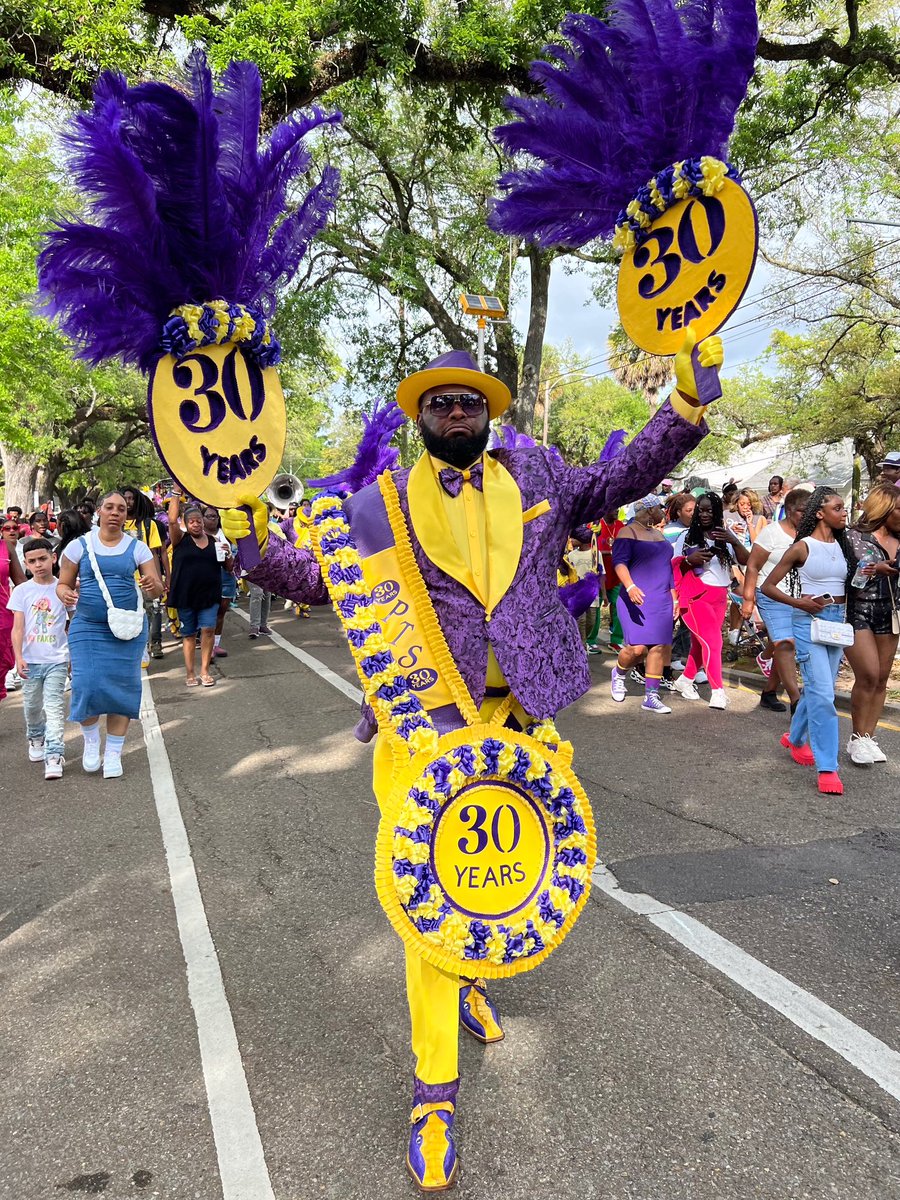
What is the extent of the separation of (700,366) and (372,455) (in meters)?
1.39

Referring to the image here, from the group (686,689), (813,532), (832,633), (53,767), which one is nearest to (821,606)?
(832,633)

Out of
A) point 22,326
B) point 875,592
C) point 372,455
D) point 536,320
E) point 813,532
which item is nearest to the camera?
point 372,455

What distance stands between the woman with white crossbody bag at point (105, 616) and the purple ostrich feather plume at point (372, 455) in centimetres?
282

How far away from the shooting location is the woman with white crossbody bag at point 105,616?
18.2 ft

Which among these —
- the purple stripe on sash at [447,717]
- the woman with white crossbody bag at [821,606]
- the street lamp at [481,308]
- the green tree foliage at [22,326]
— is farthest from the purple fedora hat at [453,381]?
the street lamp at [481,308]

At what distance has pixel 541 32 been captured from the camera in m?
10.2

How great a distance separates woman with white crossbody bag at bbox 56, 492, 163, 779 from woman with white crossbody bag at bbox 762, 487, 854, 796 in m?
4.23

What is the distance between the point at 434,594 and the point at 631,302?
3.80ft

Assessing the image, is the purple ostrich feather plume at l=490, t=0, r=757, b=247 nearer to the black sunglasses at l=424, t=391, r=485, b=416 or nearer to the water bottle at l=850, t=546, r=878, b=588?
the black sunglasses at l=424, t=391, r=485, b=416

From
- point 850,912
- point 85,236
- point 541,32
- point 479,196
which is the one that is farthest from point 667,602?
point 479,196

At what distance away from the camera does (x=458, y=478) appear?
2.43 m

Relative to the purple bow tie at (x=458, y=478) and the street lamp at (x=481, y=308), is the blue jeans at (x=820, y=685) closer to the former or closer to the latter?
the purple bow tie at (x=458, y=478)

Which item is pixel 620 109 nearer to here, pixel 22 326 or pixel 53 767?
pixel 53 767

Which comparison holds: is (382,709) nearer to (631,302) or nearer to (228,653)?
(631,302)
